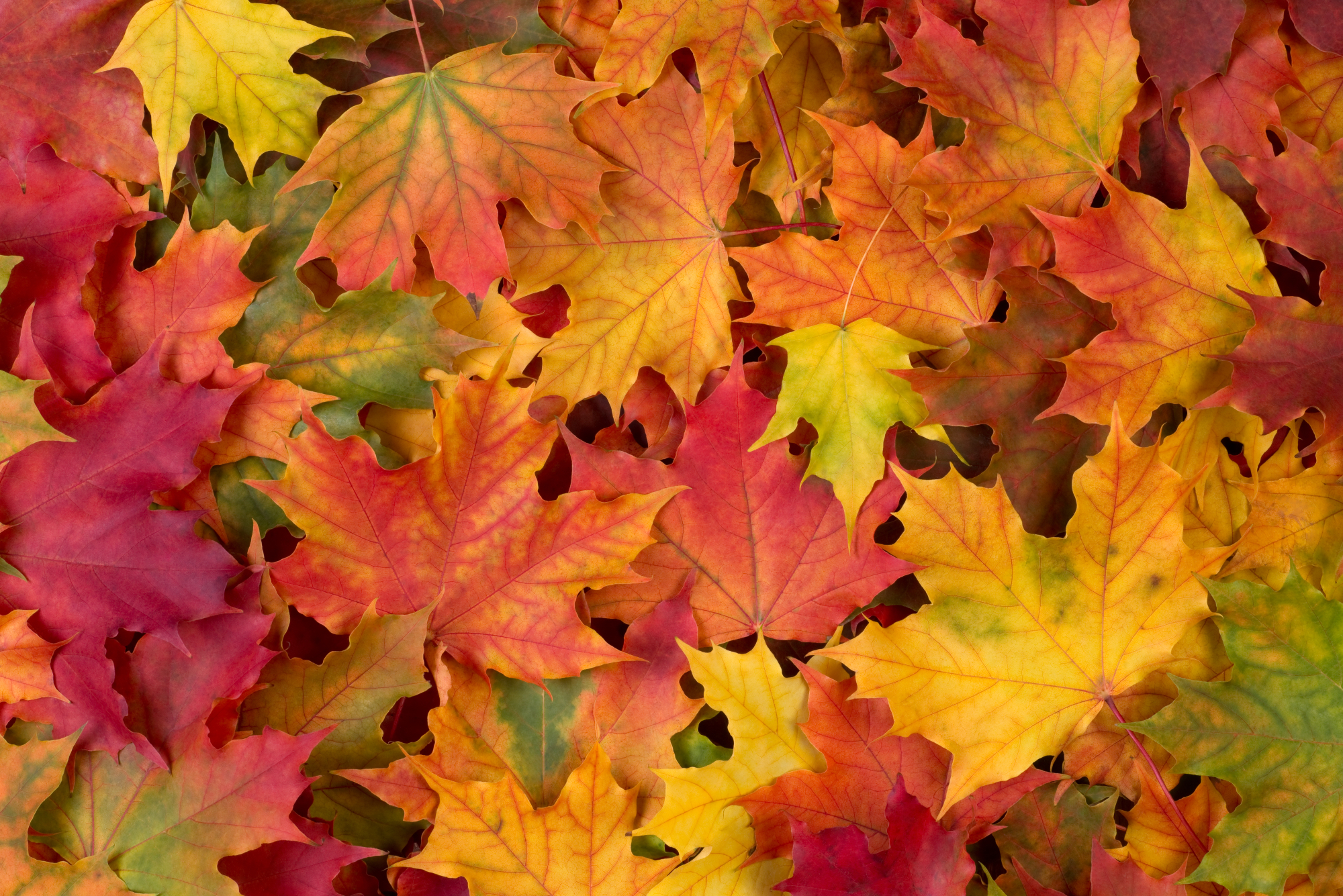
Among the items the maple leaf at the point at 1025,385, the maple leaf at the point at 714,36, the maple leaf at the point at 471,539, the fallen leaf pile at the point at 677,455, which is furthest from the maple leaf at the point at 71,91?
the maple leaf at the point at 1025,385

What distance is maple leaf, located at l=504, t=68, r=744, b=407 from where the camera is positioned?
1072mm

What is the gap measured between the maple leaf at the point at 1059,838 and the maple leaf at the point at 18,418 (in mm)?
1158

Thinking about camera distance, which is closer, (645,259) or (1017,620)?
(1017,620)

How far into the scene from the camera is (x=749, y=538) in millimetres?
1061

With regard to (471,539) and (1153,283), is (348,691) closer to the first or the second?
(471,539)

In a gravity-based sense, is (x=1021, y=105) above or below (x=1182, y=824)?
above

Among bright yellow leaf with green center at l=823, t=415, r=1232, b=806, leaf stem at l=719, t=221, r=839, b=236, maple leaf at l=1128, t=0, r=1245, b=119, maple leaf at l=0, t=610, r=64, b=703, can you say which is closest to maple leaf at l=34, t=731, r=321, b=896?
maple leaf at l=0, t=610, r=64, b=703

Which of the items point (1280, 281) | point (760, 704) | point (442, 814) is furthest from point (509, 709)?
point (1280, 281)

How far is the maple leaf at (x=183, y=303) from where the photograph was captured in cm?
107

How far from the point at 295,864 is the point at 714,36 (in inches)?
40.2

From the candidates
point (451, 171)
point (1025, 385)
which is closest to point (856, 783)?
point (1025, 385)

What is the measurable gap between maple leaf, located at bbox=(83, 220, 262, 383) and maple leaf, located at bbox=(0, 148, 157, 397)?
0.10 feet

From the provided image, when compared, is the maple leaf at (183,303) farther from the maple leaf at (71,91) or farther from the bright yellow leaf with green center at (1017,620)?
the bright yellow leaf with green center at (1017,620)

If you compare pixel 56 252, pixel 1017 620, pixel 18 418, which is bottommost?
pixel 1017 620
